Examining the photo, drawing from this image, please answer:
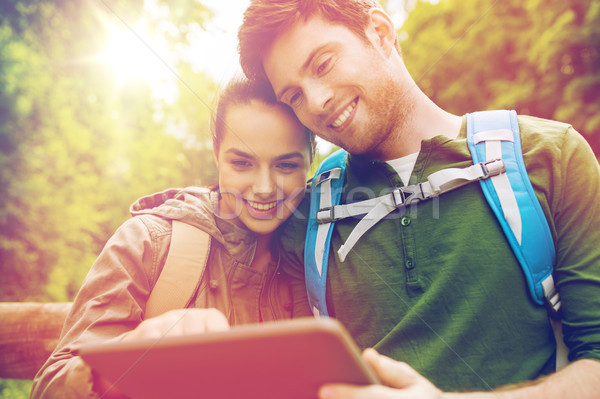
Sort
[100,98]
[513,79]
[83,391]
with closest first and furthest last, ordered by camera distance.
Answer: [83,391] → [100,98] → [513,79]

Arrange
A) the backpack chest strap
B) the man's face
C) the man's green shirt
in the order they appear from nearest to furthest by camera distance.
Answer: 1. the man's green shirt
2. the backpack chest strap
3. the man's face

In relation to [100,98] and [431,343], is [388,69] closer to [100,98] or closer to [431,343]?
[431,343]

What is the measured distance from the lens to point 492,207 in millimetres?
1398

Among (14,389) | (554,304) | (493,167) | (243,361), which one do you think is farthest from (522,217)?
(14,389)

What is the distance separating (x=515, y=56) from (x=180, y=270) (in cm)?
980

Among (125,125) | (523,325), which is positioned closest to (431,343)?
(523,325)

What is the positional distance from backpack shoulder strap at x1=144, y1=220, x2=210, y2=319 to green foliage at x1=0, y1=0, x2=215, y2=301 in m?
4.27

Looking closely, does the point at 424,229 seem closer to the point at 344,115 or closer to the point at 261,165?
the point at 344,115

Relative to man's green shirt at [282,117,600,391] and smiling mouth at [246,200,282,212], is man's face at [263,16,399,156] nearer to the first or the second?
man's green shirt at [282,117,600,391]

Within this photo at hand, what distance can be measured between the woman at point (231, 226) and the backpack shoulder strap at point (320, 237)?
0.13 meters

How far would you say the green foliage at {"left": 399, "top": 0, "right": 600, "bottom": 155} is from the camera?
6.81m

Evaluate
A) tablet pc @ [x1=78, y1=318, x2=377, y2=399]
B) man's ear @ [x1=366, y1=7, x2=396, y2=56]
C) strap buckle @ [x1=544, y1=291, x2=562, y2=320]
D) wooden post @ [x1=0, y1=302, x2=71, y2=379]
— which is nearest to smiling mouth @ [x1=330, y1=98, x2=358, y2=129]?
man's ear @ [x1=366, y1=7, x2=396, y2=56]

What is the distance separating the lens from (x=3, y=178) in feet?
19.5

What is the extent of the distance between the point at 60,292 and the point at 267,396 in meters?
6.50
